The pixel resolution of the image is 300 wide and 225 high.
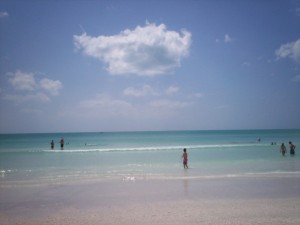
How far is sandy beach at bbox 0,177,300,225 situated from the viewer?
29.2 ft

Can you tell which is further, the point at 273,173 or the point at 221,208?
the point at 273,173

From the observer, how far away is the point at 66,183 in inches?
602

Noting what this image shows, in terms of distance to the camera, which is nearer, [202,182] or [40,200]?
[40,200]

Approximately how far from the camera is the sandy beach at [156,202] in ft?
29.2

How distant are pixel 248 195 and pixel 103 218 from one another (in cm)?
638

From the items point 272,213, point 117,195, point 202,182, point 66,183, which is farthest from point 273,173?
A: point 66,183

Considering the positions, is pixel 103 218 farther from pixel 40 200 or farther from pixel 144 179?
pixel 144 179

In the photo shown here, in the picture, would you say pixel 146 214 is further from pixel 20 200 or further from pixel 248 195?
pixel 20 200

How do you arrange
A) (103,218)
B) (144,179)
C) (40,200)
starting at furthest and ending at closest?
(144,179) → (40,200) → (103,218)

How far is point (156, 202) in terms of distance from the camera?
1097 cm

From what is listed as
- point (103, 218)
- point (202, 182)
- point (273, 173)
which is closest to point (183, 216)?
point (103, 218)

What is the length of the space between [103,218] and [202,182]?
284 inches

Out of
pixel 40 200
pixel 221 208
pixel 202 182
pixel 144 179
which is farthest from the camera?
pixel 144 179

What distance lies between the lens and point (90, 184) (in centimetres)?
1495
